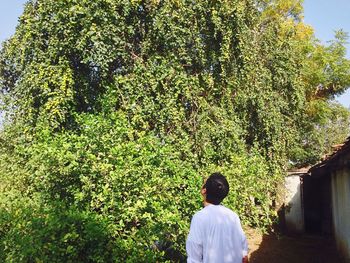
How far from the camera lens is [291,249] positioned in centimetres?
1195

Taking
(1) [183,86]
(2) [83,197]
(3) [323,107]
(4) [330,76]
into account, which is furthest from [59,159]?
(4) [330,76]

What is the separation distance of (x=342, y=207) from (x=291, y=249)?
2.63m

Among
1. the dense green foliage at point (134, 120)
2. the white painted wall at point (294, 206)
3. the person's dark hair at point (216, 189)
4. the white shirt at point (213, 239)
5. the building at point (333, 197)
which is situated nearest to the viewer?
the white shirt at point (213, 239)

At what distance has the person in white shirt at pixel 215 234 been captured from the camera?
115 inches

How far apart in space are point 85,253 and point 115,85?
4582 millimetres

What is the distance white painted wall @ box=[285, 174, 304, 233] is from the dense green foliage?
3.78 metres

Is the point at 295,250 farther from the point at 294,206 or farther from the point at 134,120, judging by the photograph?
the point at 134,120

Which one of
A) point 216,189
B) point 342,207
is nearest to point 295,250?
point 342,207

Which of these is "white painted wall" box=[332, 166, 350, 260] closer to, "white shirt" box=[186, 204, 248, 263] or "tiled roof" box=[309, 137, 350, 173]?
"tiled roof" box=[309, 137, 350, 173]

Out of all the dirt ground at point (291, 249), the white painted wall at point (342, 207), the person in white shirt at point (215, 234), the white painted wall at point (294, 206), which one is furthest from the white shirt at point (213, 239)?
the white painted wall at point (294, 206)

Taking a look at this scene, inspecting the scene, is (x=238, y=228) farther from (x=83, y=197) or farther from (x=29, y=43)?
(x=29, y=43)

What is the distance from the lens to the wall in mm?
9184

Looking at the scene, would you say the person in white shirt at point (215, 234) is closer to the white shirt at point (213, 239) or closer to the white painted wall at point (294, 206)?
the white shirt at point (213, 239)

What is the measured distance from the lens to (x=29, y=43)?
29.3ft
